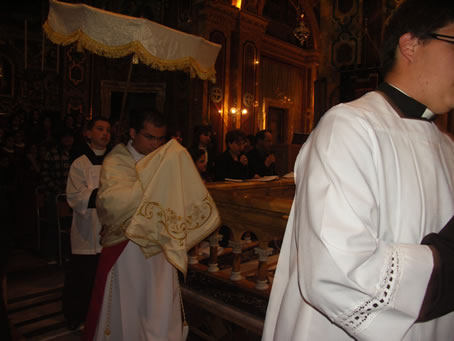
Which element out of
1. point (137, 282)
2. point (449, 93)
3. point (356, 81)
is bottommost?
point (137, 282)

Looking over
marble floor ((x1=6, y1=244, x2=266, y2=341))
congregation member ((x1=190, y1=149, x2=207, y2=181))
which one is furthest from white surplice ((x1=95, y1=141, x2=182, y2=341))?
congregation member ((x1=190, y1=149, x2=207, y2=181))

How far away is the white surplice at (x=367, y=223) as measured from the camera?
0.84m

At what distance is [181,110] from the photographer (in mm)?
11891

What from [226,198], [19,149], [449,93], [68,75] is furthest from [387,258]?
[68,75]

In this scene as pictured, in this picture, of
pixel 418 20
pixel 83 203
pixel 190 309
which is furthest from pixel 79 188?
pixel 418 20

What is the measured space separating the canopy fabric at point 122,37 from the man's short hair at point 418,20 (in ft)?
9.46

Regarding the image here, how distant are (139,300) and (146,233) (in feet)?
1.65

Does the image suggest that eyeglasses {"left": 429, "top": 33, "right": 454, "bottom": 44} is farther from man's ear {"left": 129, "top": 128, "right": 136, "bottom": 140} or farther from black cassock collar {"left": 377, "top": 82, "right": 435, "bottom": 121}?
man's ear {"left": 129, "top": 128, "right": 136, "bottom": 140}

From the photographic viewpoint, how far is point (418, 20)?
99cm

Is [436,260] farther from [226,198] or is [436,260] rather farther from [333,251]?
[226,198]

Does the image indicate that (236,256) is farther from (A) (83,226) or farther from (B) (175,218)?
(A) (83,226)

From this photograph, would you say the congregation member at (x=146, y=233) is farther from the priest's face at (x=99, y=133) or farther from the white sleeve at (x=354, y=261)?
the white sleeve at (x=354, y=261)

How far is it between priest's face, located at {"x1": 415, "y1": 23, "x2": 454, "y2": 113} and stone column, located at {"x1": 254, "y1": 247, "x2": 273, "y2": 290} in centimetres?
171

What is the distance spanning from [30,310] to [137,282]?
1850mm
